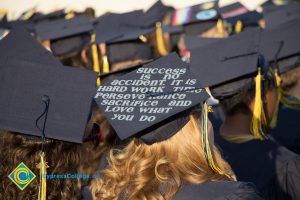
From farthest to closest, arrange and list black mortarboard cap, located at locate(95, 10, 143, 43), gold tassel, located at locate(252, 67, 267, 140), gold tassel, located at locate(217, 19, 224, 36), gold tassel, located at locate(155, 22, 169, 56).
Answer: gold tassel, located at locate(155, 22, 169, 56) → gold tassel, located at locate(217, 19, 224, 36) → black mortarboard cap, located at locate(95, 10, 143, 43) → gold tassel, located at locate(252, 67, 267, 140)

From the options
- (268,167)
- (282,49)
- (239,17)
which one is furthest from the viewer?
(239,17)

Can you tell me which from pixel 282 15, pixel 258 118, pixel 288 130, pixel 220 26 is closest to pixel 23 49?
pixel 258 118

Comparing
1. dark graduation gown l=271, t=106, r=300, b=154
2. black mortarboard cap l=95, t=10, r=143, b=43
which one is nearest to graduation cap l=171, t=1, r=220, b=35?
black mortarboard cap l=95, t=10, r=143, b=43

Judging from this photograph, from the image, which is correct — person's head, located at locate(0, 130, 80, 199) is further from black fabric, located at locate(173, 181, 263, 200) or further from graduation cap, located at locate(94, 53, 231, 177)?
black fabric, located at locate(173, 181, 263, 200)

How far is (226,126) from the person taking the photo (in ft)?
8.46

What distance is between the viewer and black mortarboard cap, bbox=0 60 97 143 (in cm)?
185

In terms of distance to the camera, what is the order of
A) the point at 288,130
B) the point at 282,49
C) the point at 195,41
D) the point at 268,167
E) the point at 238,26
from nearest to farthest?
the point at 268,167 < the point at 288,130 < the point at 282,49 < the point at 195,41 < the point at 238,26

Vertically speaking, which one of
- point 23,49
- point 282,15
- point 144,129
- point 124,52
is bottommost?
point 124,52

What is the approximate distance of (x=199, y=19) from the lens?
5426 mm

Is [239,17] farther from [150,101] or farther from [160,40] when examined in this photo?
[150,101]

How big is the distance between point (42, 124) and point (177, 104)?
0.60 meters

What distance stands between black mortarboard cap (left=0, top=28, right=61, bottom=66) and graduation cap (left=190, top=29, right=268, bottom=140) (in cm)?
104

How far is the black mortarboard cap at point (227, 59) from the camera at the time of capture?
2648 millimetres

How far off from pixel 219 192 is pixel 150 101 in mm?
483
